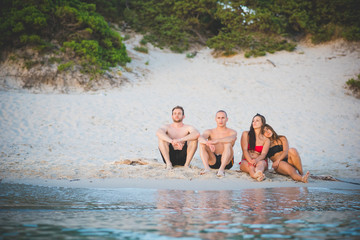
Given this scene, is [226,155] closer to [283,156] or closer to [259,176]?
[259,176]

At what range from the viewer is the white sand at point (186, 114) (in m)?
4.81

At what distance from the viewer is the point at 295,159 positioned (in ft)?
15.1

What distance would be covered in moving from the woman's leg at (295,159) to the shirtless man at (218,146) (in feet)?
3.09

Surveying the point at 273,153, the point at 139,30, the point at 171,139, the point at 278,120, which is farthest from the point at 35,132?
the point at 139,30

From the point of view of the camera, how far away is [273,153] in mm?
4793

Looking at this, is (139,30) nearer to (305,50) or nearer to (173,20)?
(173,20)

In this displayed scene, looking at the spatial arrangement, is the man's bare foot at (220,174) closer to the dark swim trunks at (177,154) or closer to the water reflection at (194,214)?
the dark swim trunks at (177,154)

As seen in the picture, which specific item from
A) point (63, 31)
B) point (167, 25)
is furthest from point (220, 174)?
point (167, 25)

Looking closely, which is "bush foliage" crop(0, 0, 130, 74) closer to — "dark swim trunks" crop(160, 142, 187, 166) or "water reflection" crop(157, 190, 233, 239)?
"dark swim trunks" crop(160, 142, 187, 166)

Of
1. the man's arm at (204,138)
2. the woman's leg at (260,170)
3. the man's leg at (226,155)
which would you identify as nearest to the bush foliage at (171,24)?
the man's arm at (204,138)

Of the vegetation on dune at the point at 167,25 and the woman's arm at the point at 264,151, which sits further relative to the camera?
the vegetation on dune at the point at 167,25

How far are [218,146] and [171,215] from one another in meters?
2.99

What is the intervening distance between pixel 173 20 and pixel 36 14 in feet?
30.8

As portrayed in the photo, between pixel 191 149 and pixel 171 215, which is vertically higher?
pixel 191 149
